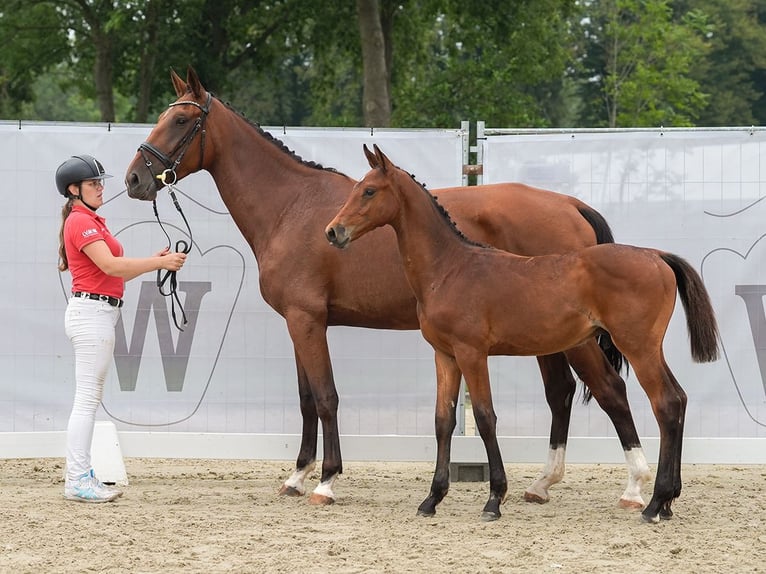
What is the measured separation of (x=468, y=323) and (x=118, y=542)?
199cm

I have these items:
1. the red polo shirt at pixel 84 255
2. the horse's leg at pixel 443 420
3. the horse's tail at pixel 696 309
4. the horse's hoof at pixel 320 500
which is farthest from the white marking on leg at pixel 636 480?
the red polo shirt at pixel 84 255

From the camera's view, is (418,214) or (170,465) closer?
(418,214)

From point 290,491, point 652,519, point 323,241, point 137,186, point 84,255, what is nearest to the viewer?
point 652,519

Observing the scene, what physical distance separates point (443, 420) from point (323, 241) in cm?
126

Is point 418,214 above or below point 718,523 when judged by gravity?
above

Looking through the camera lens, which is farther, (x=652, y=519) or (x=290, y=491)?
(x=290, y=491)

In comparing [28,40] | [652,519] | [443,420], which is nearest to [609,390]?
[652,519]

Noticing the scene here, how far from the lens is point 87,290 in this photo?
5.75 metres

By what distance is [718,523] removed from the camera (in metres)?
5.43

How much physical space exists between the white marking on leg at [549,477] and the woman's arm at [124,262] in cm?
239

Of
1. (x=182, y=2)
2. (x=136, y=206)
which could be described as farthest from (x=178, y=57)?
(x=136, y=206)

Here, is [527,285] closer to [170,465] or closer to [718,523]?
[718,523]

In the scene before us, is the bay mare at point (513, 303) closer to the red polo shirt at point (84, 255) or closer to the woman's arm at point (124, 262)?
the woman's arm at point (124, 262)

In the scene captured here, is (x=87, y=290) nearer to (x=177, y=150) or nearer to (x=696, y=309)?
(x=177, y=150)
